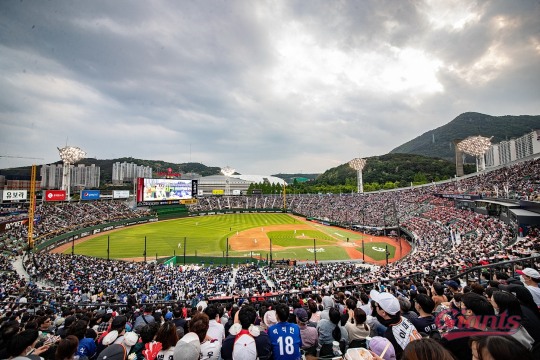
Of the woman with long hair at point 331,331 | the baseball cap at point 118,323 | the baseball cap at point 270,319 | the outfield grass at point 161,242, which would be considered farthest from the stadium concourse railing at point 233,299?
the outfield grass at point 161,242

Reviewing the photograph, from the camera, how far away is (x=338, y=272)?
2344 centimetres

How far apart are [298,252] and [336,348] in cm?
3397

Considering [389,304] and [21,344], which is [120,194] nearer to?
[21,344]

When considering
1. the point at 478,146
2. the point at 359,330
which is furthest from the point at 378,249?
the point at 478,146

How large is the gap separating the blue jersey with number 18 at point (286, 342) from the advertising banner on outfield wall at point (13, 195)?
81.5m

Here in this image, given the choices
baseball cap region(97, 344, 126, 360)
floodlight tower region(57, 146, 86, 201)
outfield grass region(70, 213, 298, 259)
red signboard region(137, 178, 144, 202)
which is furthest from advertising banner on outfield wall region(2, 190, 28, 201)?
baseball cap region(97, 344, 126, 360)

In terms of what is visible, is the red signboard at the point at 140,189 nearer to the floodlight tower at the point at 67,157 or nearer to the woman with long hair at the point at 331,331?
the floodlight tower at the point at 67,157

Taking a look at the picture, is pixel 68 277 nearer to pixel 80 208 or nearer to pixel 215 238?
pixel 215 238

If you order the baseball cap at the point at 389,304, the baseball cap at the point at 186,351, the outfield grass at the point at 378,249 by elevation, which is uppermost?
the baseball cap at the point at 389,304

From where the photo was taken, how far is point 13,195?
59.9m

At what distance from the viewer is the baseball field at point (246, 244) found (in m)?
36.6

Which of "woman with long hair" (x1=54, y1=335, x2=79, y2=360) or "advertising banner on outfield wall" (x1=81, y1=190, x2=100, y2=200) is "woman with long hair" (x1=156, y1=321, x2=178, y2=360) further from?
"advertising banner on outfield wall" (x1=81, y1=190, x2=100, y2=200)

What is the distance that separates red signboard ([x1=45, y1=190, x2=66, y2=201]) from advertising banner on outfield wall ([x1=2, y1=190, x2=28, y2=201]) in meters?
4.23

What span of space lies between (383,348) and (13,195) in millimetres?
84358
